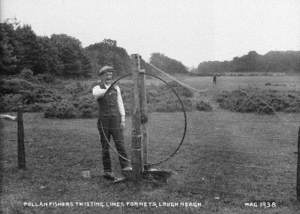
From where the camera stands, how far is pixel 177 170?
6809mm

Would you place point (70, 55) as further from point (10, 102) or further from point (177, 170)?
point (177, 170)

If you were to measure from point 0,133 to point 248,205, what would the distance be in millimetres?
7307

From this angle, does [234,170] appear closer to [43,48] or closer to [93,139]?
[93,139]

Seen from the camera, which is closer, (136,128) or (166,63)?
(136,128)

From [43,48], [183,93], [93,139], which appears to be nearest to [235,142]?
[93,139]

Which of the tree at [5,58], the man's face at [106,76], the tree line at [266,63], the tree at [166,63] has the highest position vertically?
the tree at [5,58]

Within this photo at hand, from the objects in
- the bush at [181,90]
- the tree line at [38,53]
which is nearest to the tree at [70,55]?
the tree line at [38,53]

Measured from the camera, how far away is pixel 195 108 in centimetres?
1753

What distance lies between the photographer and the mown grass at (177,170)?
5.18 meters

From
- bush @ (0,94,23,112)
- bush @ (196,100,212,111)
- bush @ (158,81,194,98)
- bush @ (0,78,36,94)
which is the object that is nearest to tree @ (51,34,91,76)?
bush @ (0,78,36,94)

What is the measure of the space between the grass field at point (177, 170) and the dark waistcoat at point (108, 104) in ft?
3.77

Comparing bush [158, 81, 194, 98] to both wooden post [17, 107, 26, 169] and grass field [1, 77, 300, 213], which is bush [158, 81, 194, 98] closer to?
grass field [1, 77, 300, 213]

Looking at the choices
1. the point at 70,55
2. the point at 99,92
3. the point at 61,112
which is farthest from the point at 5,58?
the point at 99,92

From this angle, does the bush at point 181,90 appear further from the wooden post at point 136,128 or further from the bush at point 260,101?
the wooden post at point 136,128
